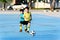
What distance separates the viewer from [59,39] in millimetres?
10227

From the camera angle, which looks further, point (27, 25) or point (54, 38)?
point (27, 25)

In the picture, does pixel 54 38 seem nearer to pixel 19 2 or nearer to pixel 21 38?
pixel 21 38

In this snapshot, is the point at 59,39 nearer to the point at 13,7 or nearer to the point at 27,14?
the point at 27,14

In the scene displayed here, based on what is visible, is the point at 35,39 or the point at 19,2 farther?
the point at 19,2

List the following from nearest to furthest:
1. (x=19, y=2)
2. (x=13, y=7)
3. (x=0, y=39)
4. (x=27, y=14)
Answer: (x=0, y=39) → (x=27, y=14) → (x=13, y=7) → (x=19, y=2)

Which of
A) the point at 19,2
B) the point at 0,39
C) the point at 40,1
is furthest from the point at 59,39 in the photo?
Result: the point at 40,1

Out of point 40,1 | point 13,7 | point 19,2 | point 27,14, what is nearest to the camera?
point 27,14

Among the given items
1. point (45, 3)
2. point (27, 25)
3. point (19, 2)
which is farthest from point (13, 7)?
point (27, 25)

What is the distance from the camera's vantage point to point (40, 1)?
5397 centimetres

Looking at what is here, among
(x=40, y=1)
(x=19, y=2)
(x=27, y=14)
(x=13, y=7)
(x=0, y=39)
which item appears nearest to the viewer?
(x=0, y=39)

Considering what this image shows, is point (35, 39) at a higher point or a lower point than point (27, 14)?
lower

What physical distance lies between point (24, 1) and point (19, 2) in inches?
70.4

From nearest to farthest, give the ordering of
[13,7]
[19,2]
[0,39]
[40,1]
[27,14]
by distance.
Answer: [0,39] < [27,14] < [13,7] < [19,2] < [40,1]

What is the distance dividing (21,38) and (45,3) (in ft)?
138
